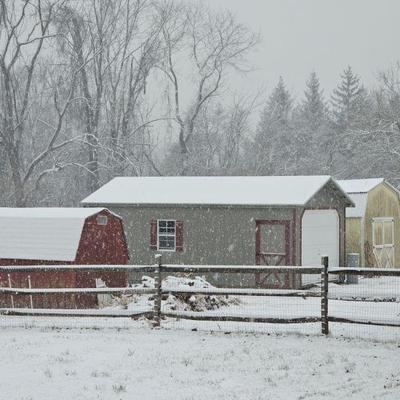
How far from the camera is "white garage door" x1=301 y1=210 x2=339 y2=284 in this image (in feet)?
80.1

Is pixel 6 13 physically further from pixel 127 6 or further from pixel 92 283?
pixel 92 283

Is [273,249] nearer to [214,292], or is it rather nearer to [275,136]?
[214,292]

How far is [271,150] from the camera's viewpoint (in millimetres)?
59906

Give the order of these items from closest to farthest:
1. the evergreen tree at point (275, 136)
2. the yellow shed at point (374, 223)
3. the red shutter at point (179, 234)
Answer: the red shutter at point (179, 234) < the yellow shed at point (374, 223) < the evergreen tree at point (275, 136)

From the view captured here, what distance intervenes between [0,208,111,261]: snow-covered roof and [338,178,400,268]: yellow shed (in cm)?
1317

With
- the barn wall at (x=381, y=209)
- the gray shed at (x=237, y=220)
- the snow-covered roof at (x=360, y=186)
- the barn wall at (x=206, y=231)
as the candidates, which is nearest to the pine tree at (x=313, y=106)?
the barn wall at (x=381, y=209)

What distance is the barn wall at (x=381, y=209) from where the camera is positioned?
28.8m

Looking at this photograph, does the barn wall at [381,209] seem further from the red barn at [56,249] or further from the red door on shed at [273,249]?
the red barn at [56,249]

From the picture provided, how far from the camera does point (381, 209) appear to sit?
29.9 meters

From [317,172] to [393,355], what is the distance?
47746mm

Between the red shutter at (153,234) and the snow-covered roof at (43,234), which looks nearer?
the snow-covered roof at (43,234)

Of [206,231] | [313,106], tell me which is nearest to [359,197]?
[206,231]

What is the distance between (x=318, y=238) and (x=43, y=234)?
10759 millimetres

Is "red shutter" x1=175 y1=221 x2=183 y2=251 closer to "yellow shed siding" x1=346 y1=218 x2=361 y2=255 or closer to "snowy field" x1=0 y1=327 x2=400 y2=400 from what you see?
"yellow shed siding" x1=346 y1=218 x2=361 y2=255
